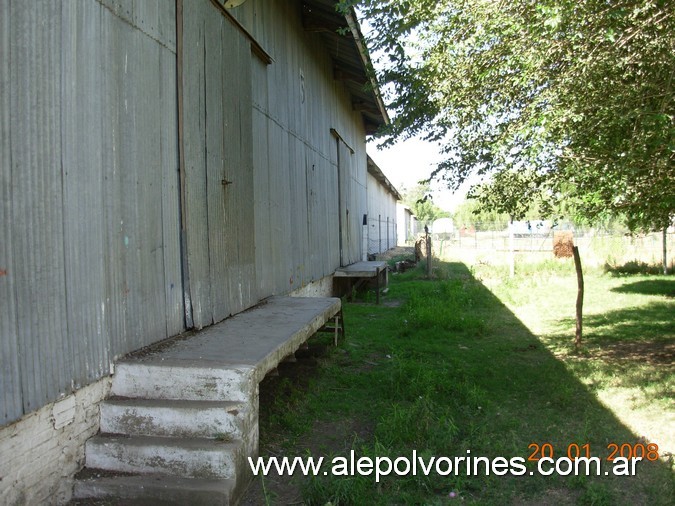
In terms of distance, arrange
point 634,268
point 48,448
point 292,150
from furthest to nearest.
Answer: point 634,268, point 292,150, point 48,448

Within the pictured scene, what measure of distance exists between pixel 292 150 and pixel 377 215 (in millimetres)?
16518

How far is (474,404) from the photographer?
15.3 feet

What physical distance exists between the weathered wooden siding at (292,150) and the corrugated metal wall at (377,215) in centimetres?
848

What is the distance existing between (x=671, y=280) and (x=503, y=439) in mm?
13798

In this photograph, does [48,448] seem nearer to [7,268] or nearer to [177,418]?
[177,418]

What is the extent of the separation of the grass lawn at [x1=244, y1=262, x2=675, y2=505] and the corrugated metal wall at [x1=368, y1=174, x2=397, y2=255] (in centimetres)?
1127

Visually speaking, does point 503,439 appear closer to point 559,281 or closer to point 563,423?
point 563,423

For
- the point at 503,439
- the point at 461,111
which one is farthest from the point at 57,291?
the point at 461,111

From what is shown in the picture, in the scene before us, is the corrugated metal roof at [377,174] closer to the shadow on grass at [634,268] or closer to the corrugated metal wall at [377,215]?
the corrugated metal wall at [377,215]

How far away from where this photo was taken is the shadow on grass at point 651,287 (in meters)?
12.5

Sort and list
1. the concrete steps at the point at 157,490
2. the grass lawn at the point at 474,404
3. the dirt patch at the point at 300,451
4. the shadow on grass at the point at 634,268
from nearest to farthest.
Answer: the concrete steps at the point at 157,490
the dirt patch at the point at 300,451
the grass lawn at the point at 474,404
the shadow on grass at the point at 634,268
